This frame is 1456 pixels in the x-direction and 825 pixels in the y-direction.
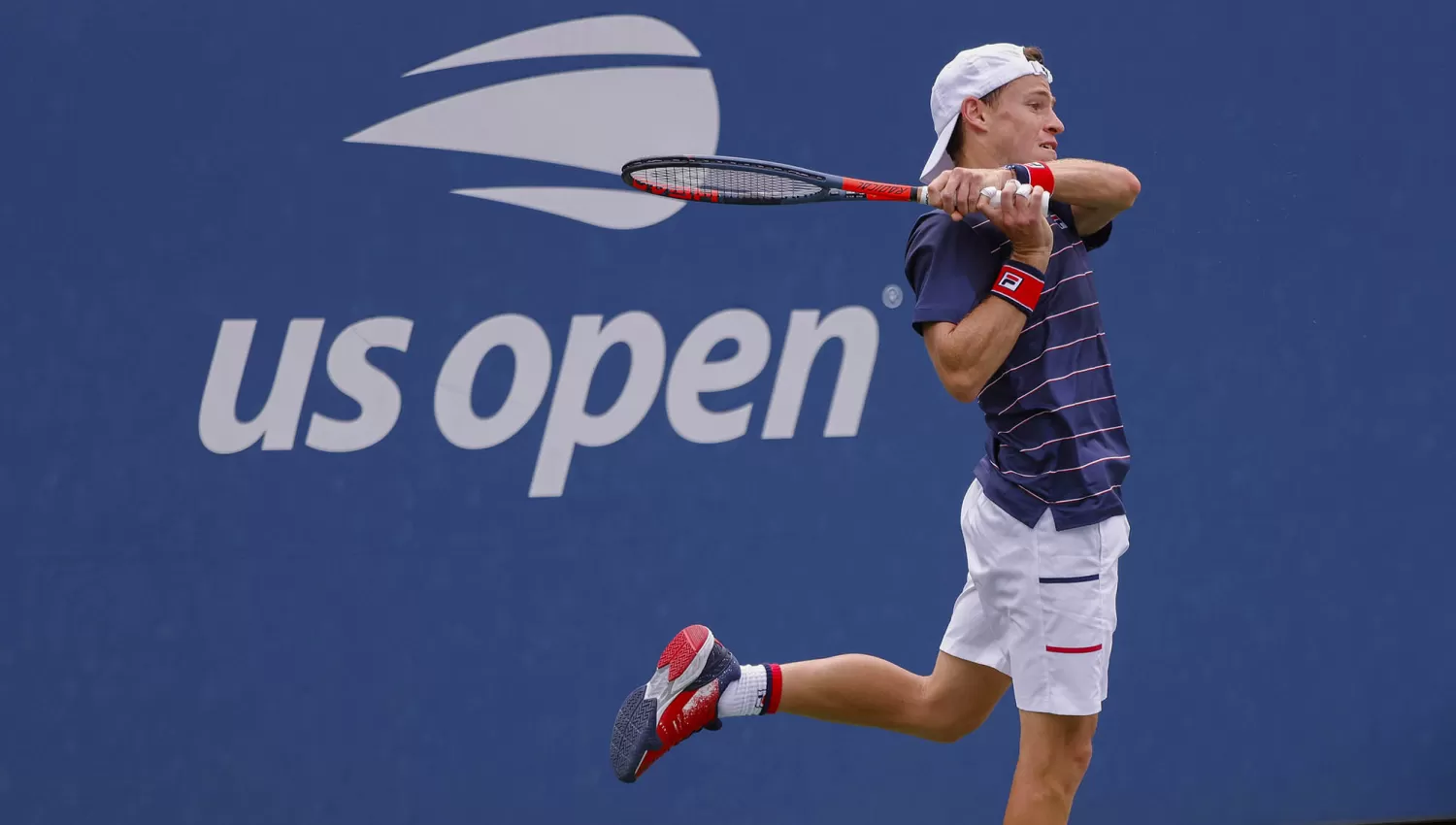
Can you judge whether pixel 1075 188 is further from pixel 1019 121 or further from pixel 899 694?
→ pixel 899 694

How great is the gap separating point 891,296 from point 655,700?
108 centimetres

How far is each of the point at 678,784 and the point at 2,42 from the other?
2075 millimetres

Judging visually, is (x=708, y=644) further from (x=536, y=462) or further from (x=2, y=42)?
(x=2, y=42)

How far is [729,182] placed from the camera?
2562 millimetres

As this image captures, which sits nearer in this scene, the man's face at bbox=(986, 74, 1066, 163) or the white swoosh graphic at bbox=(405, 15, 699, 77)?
the man's face at bbox=(986, 74, 1066, 163)

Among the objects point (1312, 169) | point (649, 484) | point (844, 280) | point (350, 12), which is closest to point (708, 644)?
point (649, 484)

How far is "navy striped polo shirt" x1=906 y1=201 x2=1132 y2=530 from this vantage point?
222cm

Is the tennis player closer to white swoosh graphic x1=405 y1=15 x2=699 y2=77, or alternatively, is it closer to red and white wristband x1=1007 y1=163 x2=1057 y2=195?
red and white wristband x1=1007 y1=163 x2=1057 y2=195

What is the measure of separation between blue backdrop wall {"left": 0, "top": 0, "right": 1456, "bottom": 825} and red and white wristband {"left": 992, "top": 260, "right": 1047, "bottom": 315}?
102 cm

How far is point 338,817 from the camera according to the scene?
10.4ft

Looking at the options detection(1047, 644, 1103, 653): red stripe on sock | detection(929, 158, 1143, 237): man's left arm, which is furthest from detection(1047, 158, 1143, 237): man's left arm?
detection(1047, 644, 1103, 653): red stripe on sock

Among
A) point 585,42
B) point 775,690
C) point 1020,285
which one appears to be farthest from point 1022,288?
point 585,42

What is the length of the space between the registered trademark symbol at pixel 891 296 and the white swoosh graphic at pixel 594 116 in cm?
48

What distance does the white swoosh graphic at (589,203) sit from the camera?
10.1 ft
